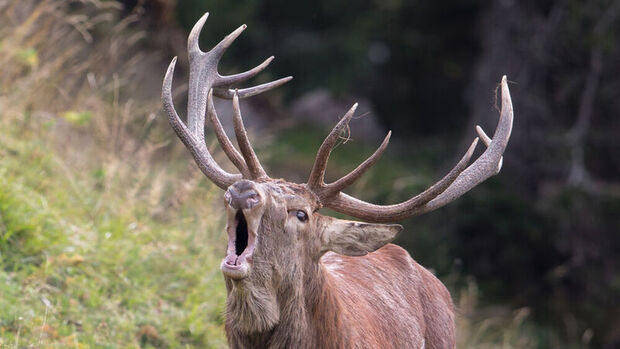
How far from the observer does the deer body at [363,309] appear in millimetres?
4473

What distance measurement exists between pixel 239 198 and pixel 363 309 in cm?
139

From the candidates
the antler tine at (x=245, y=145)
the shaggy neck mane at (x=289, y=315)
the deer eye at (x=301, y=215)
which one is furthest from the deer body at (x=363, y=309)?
the antler tine at (x=245, y=145)

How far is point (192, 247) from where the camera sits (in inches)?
291

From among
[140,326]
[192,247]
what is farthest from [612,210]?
[140,326]

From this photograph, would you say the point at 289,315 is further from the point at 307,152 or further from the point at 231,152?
the point at 307,152

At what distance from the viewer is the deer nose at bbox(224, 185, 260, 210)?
4059 mm

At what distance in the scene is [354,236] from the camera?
182 inches

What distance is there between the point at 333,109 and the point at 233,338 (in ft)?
54.5

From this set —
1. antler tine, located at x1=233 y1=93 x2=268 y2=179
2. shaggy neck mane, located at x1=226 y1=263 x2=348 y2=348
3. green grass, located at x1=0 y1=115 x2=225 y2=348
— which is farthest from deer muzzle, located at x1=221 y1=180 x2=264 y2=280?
green grass, located at x1=0 y1=115 x2=225 y2=348

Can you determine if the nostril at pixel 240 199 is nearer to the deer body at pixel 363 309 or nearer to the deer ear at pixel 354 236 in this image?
the deer body at pixel 363 309

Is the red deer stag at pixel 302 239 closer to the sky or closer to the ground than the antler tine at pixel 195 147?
closer to the ground

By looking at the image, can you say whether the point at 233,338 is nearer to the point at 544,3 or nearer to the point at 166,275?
the point at 166,275

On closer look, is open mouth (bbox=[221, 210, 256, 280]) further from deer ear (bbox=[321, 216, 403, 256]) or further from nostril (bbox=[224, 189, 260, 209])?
deer ear (bbox=[321, 216, 403, 256])

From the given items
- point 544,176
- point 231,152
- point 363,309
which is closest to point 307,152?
point 544,176
